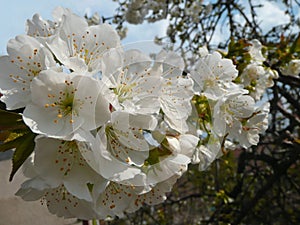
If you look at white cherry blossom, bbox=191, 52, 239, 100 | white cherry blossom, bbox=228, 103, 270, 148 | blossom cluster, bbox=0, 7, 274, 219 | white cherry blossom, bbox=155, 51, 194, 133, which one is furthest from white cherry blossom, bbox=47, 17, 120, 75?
white cherry blossom, bbox=228, 103, 270, 148

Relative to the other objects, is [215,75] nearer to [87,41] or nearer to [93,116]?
[87,41]

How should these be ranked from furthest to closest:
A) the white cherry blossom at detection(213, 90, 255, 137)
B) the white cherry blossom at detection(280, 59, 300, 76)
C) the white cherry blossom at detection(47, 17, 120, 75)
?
1. the white cherry blossom at detection(280, 59, 300, 76)
2. the white cherry blossom at detection(213, 90, 255, 137)
3. the white cherry blossom at detection(47, 17, 120, 75)

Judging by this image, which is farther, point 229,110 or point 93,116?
point 229,110

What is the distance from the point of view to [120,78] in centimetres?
81

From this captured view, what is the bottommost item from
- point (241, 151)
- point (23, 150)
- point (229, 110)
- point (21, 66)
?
point (241, 151)

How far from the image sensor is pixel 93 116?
0.71 m

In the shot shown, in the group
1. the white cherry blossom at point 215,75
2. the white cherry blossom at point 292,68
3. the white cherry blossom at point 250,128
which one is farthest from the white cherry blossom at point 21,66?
the white cherry blossom at point 292,68

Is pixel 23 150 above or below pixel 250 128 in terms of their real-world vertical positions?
above

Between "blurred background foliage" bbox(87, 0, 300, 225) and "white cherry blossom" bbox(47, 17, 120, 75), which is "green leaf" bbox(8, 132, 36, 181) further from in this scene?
"blurred background foliage" bbox(87, 0, 300, 225)

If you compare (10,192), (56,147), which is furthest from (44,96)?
(10,192)

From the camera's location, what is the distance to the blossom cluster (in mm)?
705

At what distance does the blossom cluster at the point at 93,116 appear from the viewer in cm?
70

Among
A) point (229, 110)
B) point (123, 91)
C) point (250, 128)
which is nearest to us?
point (123, 91)

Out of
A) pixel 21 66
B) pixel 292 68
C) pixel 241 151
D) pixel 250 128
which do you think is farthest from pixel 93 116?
pixel 241 151
